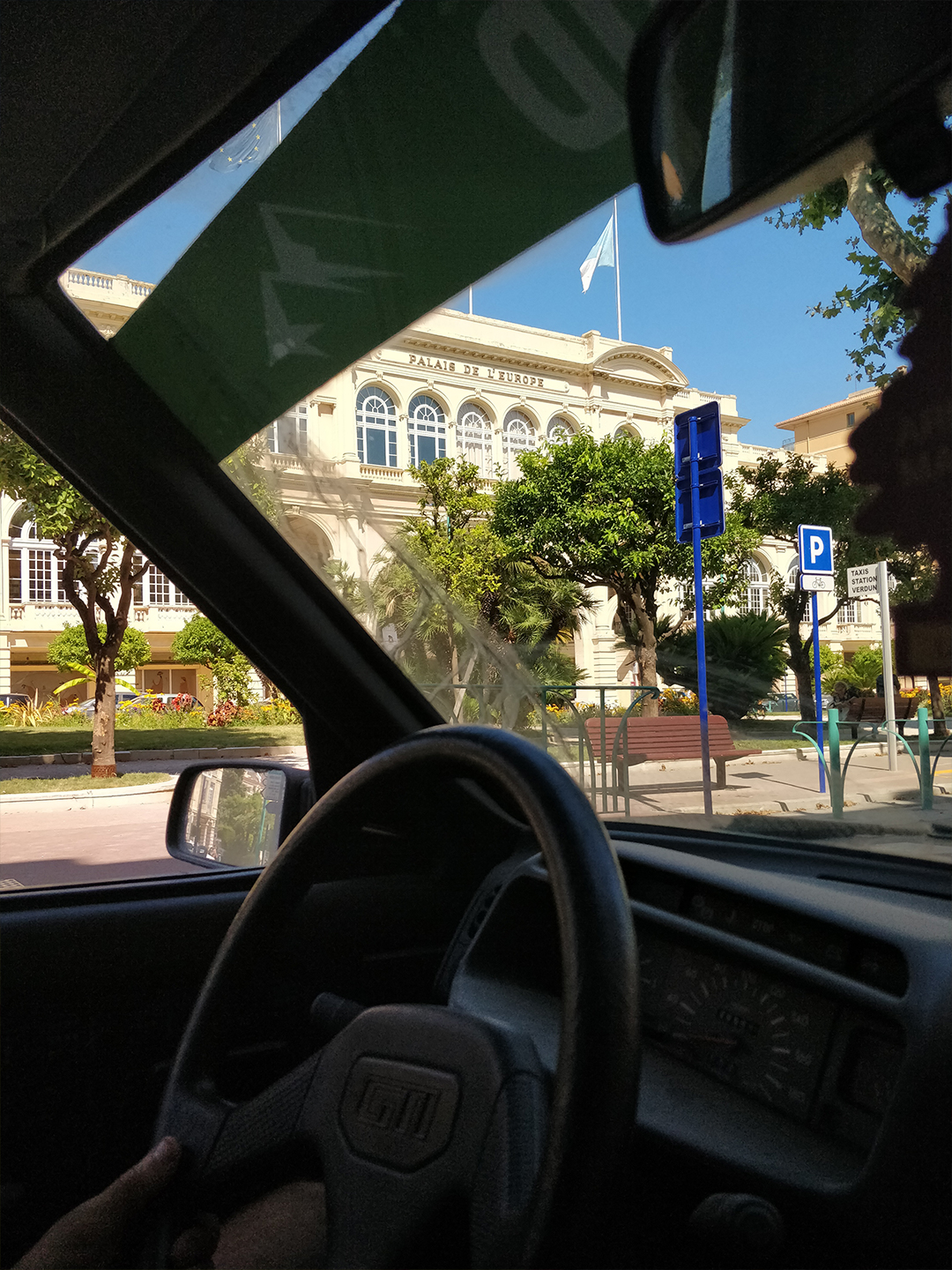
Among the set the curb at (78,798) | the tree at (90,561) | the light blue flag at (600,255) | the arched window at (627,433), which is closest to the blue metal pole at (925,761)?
the arched window at (627,433)

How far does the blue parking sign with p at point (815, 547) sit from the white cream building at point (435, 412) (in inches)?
6.9

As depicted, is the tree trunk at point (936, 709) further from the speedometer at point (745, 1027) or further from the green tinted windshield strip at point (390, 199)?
the green tinted windshield strip at point (390, 199)

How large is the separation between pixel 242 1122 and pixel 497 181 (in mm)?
1602

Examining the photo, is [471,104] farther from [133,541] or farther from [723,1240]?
[723,1240]

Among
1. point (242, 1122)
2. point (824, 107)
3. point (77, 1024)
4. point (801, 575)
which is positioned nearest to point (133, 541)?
point (77, 1024)

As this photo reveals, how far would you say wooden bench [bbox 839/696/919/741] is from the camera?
1.29 meters

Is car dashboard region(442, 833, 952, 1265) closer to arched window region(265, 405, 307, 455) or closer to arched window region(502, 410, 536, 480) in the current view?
arched window region(502, 410, 536, 480)

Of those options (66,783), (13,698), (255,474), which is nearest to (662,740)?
(255,474)

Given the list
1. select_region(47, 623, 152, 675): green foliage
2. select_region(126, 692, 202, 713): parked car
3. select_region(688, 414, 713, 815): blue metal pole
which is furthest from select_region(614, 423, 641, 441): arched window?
select_region(126, 692, 202, 713): parked car

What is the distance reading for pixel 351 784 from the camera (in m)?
1.14

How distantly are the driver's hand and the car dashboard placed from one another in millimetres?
506

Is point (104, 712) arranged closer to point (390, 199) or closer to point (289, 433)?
point (289, 433)

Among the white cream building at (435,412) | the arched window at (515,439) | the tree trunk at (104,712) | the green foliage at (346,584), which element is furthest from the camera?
the tree trunk at (104,712)

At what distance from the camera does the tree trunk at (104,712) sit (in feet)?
16.6
